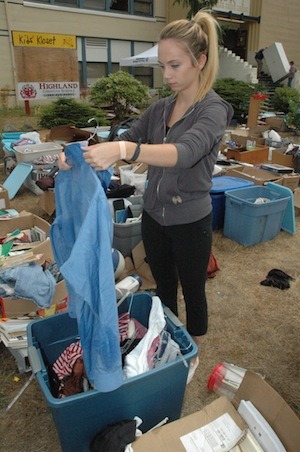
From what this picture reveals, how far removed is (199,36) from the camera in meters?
1.37

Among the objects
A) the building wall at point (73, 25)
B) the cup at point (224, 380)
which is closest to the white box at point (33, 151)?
the cup at point (224, 380)

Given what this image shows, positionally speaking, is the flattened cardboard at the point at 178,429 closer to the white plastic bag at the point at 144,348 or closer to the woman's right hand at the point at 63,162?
the white plastic bag at the point at 144,348

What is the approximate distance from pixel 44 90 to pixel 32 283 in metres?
10.2

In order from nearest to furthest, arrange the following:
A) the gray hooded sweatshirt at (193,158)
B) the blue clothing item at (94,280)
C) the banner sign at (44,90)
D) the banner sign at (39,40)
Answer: the blue clothing item at (94,280) < the gray hooded sweatshirt at (193,158) < the banner sign at (44,90) < the banner sign at (39,40)

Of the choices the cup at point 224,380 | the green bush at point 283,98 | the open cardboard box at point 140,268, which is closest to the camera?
the cup at point 224,380

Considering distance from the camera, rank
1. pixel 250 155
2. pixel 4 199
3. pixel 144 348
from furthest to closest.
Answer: pixel 250 155 → pixel 4 199 → pixel 144 348

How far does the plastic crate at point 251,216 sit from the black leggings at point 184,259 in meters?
1.72

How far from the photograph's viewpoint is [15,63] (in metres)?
11.5

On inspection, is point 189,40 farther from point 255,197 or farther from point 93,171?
point 255,197

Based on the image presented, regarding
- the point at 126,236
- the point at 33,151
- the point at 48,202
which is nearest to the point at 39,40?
the point at 33,151

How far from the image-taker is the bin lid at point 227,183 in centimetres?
371

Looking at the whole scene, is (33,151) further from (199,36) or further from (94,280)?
(94,280)

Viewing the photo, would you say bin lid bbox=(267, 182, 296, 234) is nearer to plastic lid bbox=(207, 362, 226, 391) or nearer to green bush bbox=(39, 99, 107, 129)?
plastic lid bbox=(207, 362, 226, 391)

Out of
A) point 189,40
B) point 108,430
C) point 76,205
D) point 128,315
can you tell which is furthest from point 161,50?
point 108,430
